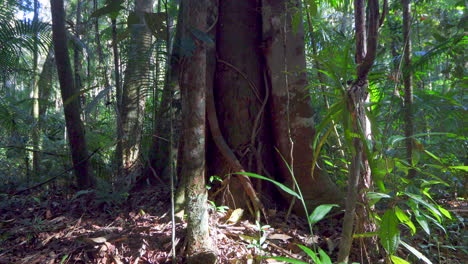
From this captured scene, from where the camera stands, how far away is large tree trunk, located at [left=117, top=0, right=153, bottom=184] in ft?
7.83

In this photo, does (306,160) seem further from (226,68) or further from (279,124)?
(226,68)

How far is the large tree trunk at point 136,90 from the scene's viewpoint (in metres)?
2.39

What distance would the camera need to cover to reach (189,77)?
2.19 m

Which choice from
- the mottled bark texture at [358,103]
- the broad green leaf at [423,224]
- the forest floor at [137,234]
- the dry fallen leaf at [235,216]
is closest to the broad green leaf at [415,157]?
the broad green leaf at [423,224]

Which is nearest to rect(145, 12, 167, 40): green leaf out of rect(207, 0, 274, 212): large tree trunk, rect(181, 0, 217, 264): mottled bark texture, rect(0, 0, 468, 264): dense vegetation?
rect(0, 0, 468, 264): dense vegetation

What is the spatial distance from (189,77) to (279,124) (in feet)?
3.62

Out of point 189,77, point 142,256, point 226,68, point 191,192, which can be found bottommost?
point 142,256

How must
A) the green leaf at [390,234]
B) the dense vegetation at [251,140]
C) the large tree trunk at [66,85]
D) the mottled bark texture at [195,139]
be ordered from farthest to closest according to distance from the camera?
the large tree trunk at [66,85] < the mottled bark texture at [195,139] < the dense vegetation at [251,140] < the green leaf at [390,234]

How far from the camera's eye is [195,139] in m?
2.20

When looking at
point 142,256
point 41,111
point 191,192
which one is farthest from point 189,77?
point 41,111

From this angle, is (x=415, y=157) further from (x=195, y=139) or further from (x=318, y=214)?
(x=195, y=139)

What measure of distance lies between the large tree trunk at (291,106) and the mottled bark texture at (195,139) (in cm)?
95

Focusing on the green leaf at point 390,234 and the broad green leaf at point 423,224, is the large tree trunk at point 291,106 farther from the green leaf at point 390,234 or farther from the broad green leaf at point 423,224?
the green leaf at point 390,234

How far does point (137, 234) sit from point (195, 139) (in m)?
0.88
